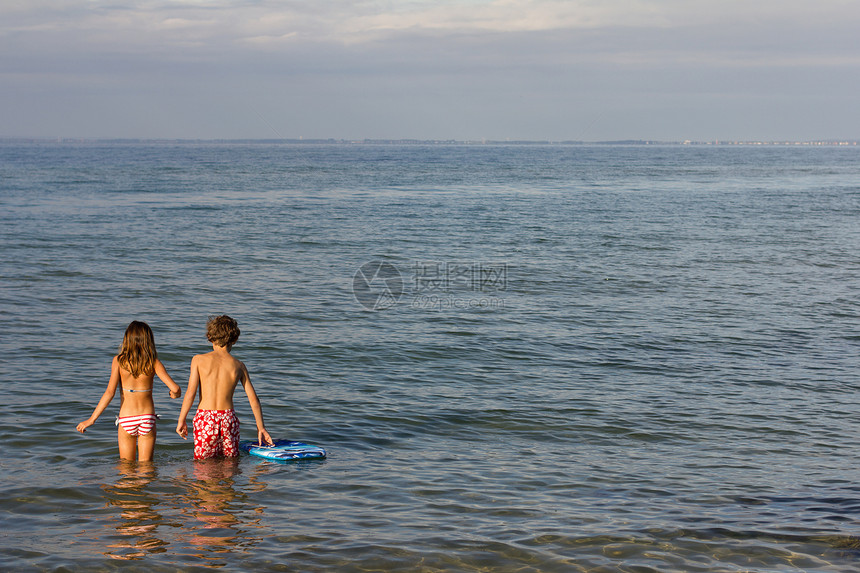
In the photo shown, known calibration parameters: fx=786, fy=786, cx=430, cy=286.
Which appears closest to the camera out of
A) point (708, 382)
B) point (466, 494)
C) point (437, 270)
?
point (466, 494)

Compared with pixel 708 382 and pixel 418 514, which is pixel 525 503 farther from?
pixel 708 382

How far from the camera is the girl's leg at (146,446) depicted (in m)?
8.73

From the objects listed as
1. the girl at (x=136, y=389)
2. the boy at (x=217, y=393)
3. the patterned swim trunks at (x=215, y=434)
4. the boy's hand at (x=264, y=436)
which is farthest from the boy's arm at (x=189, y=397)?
the boy's hand at (x=264, y=436)

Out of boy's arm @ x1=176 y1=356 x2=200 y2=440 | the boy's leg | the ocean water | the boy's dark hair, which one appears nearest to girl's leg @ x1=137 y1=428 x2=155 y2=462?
the ocean water

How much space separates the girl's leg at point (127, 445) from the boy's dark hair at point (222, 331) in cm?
162

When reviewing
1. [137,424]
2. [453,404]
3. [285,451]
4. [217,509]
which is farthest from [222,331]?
[453,404]

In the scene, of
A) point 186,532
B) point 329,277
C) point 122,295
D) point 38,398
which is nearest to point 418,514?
point 186,532

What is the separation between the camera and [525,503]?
328 inches

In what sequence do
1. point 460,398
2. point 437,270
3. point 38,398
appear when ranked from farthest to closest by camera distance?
point 437,270 → point 460,398 → point 38,398

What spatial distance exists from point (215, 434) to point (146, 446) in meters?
0.82

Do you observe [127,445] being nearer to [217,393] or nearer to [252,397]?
[217,393]

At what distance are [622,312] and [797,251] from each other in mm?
14069

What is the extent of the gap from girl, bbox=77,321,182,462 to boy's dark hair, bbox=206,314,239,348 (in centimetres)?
58

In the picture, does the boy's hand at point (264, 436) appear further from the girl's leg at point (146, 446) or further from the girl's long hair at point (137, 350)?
the girl's long hair at point (137, 350)
